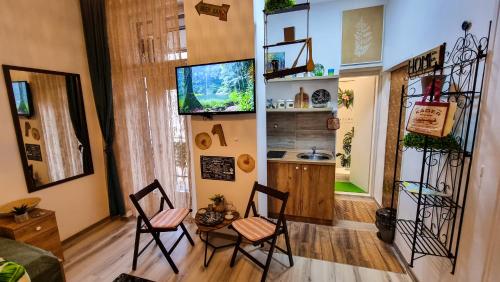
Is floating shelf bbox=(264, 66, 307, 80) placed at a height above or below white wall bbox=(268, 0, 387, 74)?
below

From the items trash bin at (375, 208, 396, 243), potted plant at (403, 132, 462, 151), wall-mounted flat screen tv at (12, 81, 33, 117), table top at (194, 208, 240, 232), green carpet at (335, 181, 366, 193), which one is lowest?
green carpet at (335, 181, 366, 193)

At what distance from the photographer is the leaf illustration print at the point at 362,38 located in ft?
10.2

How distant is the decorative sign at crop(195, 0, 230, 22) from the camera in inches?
90.1

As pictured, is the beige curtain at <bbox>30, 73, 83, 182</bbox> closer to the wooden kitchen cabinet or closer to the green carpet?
the wooden kitchen cabinet

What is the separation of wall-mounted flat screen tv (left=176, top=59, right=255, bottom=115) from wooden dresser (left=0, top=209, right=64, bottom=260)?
1714 mm

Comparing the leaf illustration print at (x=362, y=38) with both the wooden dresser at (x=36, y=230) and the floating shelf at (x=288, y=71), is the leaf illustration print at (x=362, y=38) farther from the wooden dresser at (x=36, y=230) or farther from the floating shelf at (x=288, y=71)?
the wooden dresser at (x=36, y=230)

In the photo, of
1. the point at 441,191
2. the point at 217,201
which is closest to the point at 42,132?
the point at 217,201

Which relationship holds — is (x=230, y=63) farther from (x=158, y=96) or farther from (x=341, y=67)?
(x=341, y=67)

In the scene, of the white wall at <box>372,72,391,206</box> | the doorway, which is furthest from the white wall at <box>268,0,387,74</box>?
the white wall at <box>372,72,391,206</box>

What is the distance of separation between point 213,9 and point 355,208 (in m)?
3.45

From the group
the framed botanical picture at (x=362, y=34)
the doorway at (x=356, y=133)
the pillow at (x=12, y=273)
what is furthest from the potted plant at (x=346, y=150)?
the pillow at (x=12, y=273)

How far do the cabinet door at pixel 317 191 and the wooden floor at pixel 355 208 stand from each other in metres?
0.42

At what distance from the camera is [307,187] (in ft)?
9.67

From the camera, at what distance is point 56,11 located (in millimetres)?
2525
